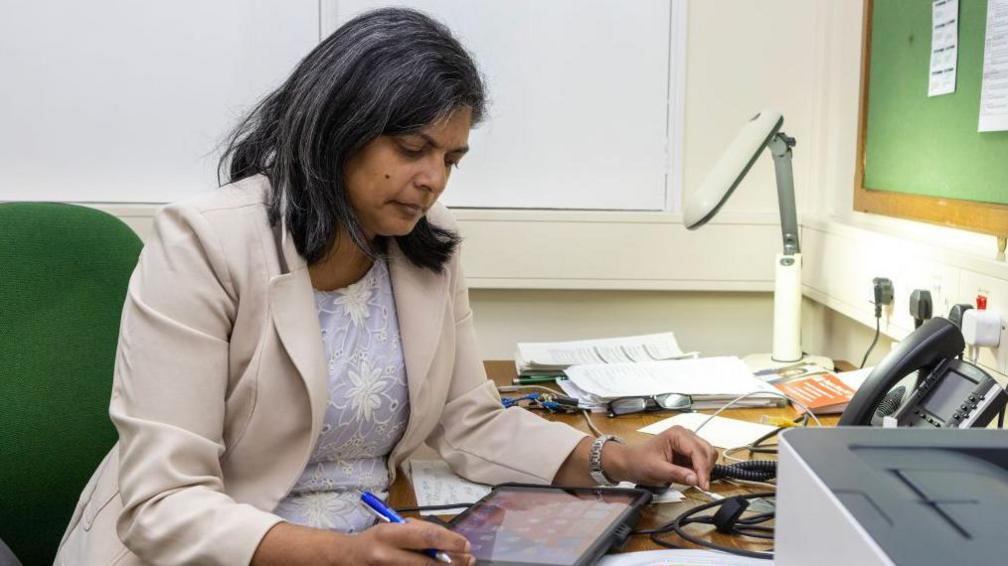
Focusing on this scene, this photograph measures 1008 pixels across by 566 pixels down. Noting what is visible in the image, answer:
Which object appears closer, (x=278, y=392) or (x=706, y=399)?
(x=278, y=392)

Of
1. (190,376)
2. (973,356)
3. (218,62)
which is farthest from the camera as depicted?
(218,62)

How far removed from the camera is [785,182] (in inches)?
78.2

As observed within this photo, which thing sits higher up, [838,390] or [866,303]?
Answer: [866,303]

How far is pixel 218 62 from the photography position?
2.30 m

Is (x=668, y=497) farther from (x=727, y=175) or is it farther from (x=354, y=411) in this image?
(x=727, y=175)

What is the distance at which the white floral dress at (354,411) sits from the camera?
1256 mm

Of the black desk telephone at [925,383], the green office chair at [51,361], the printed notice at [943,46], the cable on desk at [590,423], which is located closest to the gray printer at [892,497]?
the black desk telephone at [925,383]

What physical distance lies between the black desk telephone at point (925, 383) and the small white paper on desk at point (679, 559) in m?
0.31

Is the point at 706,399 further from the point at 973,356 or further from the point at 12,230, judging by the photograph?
the point at 12,230

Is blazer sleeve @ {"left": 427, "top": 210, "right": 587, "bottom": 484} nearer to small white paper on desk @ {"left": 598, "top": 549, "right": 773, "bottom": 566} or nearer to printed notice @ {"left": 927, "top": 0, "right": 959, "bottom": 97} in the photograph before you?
small white paper on desk @ {"left": 598, "top": 549, "right": 773, "bottom": 566}

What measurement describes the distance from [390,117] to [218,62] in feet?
4.10

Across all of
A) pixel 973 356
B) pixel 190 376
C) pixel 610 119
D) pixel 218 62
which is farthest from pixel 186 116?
pixel 973 356

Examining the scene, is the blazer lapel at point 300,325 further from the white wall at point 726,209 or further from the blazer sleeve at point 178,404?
the white wall at point 726,209

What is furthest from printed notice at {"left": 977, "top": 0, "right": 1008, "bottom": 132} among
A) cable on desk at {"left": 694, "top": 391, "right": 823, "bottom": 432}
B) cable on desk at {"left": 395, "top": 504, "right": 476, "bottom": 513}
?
cable on desk at {"left": 395, "top": 504, "right": 476, "bottom": 513}
